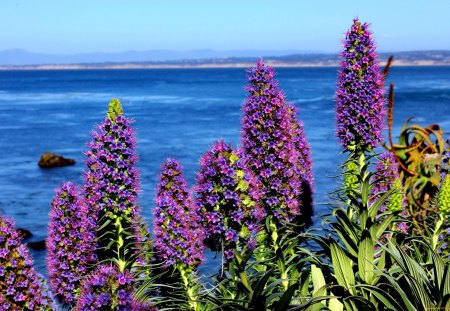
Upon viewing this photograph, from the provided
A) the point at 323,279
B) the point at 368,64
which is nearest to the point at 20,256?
the point at 323,279

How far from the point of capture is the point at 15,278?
5070mm

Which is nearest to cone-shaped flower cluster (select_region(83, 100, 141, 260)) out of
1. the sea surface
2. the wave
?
Answer: the sea surface

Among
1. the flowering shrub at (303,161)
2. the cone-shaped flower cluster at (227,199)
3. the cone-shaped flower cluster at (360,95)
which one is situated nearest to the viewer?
the cone-shaped flower cluster at (227,199)

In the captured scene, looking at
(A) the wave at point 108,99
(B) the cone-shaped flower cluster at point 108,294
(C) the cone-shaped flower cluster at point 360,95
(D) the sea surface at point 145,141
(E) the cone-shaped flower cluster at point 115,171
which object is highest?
(C) the cone-shaped flower cluster at point 360,95

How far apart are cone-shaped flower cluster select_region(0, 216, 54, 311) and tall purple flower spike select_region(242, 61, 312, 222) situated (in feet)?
7.26

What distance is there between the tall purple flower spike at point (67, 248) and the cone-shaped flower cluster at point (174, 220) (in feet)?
2.43

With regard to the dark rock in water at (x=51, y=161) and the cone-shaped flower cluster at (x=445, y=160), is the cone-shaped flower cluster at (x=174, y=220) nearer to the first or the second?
the cone-shaped flower cluster at (x=445, y=160)

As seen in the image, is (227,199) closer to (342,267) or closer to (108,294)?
(342,267)

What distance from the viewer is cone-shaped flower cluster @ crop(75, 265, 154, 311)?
4105mm

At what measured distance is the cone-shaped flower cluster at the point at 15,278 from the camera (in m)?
4.98

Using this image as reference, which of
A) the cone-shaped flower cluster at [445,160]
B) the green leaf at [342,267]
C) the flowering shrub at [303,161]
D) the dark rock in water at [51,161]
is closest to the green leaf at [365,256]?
the green leaf at [342,267]

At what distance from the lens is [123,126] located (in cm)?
606

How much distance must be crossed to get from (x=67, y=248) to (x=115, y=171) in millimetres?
924

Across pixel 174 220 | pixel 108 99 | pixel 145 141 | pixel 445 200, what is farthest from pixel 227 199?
pixel 108 99
